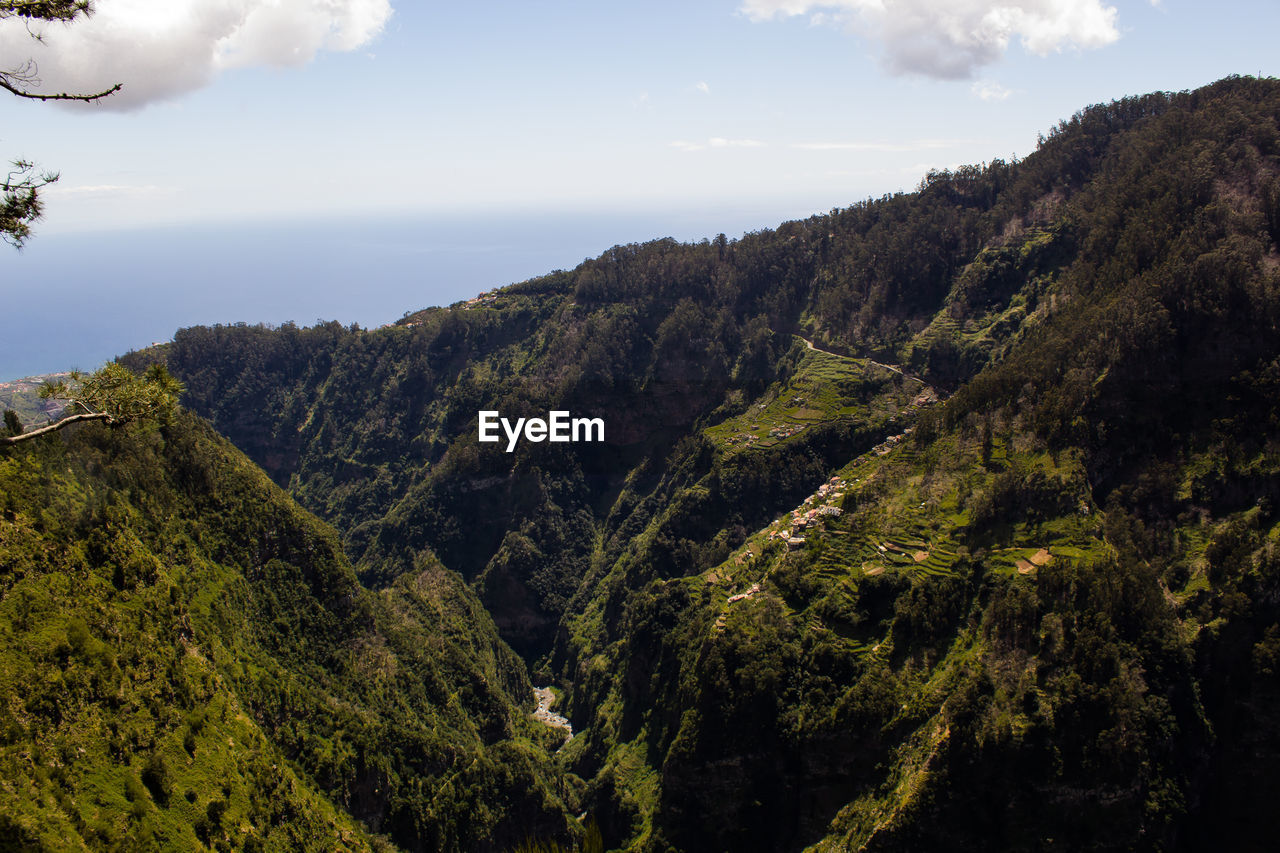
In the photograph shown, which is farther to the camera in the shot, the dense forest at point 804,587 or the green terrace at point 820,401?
the green terrace at point 820,401

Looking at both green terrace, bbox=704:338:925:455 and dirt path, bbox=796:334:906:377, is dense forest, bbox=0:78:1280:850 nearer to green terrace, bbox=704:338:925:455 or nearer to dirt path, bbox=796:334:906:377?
green terrace, bbox=704:338:925:455

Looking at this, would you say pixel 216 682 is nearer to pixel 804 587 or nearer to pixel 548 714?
pixel 804 587

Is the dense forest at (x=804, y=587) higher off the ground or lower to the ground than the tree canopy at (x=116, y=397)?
lower

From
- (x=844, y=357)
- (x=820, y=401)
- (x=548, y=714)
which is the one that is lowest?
(x=548, y=714)

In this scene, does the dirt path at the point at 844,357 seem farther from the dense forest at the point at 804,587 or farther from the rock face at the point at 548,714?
the rock face at the point at 548,714

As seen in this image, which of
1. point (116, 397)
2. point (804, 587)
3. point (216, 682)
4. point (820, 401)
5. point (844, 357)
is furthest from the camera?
point (844, 357)

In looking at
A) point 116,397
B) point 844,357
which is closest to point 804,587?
point 844,357

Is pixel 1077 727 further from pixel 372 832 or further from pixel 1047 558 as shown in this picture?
pixel 372 832

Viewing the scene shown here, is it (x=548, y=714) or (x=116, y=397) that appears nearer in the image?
(x=116, y=397)

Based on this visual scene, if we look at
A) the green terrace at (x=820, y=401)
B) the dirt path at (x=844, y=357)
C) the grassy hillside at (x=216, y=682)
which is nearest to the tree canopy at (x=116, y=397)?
the grassy hillside at (x=216, y=682)

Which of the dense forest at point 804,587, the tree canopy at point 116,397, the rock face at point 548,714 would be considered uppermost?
the tree canopy at point 116,397
